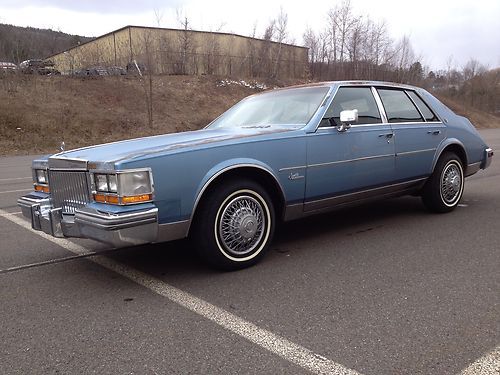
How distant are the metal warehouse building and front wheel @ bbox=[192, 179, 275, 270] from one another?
32688 millimetres

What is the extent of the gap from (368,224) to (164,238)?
114 inches

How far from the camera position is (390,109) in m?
5.46

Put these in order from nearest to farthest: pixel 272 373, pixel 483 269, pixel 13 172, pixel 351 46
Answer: pixel 272 373 → pixel 483 269 → pixel 13 172 → pixel 351 46

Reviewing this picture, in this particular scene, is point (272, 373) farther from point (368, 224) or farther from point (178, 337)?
point (368, 224)

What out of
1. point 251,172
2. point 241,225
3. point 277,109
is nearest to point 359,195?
point 277,109

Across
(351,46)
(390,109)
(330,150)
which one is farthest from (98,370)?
(351,46)

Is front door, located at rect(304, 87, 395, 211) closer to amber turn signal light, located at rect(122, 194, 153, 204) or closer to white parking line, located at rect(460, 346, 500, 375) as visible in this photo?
amber turn signal light, located at rect(122, 194, 153, 204)

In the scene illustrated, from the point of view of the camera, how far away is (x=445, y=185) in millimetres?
5969

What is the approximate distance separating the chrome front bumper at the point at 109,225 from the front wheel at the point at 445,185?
148 inches

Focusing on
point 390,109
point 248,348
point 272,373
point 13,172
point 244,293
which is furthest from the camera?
point 13,172

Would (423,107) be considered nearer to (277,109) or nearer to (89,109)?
(277,109)

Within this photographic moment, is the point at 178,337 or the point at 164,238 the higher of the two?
the point at 164,238

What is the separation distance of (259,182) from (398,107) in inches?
91.9

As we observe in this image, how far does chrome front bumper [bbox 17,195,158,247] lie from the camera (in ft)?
11.2
